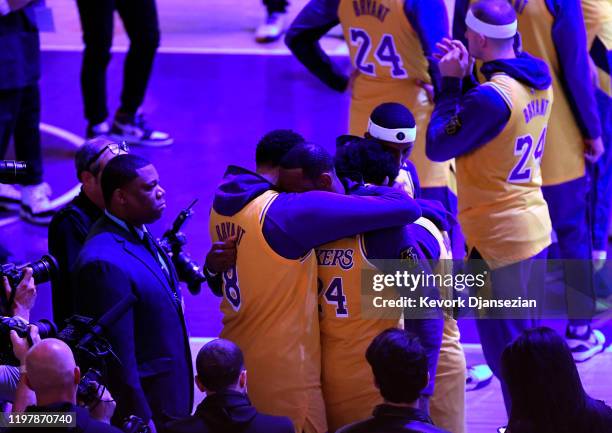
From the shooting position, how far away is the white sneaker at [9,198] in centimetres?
712

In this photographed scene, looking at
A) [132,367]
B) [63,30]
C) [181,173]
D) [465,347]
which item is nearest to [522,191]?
[465,347]

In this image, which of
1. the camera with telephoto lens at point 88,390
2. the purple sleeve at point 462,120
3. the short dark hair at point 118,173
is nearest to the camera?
the camera with telephoto lens at point 88,390

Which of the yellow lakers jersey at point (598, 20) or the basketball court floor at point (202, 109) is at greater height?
the yellow lakers jersey at point (598, 20)

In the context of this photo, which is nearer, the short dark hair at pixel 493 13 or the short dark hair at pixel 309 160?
the short dark hair at pixel 309 160

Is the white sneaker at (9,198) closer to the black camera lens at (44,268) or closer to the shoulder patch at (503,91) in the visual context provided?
the black camera lens at (44,268)

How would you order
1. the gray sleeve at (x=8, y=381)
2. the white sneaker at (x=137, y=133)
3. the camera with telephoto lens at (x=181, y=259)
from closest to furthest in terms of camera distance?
1. the gray sleeve at (x=8, y=381)
2. the camera with telephoto lens at (x=181, y=259)
3. the white sneaker at (x=137, y=133)

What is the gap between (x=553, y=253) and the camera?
581 cm

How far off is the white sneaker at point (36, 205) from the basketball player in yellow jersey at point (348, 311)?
360 centimetres

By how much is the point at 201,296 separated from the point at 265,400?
8.05ft

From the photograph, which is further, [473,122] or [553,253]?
[553,253]

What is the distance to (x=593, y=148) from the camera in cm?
543

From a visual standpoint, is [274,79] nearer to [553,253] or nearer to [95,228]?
[553,253]

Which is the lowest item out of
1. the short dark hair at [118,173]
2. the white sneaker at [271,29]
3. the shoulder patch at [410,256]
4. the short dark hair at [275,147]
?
the white sneaker at [271,29]

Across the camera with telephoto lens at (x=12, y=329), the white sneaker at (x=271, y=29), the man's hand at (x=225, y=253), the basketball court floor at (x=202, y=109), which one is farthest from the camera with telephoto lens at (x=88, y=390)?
the white sneaker at (x=271, y=29)
